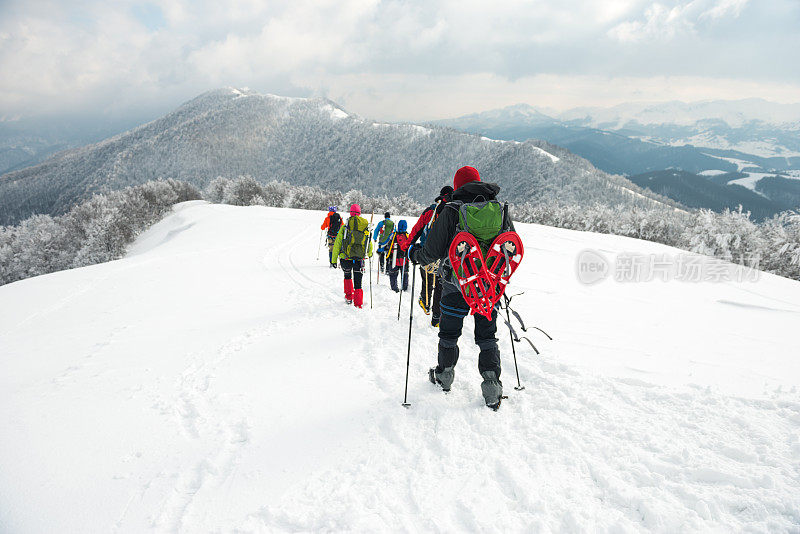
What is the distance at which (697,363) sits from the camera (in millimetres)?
5312

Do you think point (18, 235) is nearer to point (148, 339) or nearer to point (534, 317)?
point (148, 339)

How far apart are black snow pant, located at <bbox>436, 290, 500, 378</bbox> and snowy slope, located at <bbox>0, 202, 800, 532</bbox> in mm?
582

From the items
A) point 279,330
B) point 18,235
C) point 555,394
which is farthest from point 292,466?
point 18,235

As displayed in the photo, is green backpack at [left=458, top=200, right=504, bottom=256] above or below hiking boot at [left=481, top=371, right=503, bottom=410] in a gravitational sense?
above

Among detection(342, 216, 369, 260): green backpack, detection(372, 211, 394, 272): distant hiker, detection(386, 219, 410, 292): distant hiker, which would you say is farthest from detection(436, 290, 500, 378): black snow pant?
detection(372, 211, 394, 272): distant hiker

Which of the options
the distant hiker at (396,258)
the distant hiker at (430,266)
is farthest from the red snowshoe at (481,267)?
the distant hiker at (396,258)

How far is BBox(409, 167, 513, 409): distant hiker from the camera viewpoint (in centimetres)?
410

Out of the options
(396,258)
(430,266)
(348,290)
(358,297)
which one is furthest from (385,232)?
(430,266)

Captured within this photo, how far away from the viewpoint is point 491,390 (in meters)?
4.18

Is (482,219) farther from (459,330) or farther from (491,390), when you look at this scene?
(491,390)

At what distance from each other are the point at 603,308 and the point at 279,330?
740 cm

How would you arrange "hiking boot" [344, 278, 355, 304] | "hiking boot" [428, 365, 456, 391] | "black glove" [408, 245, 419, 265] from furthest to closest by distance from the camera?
"hiking boot" [344, 278, 355, 304] → "black glove" [408, 245, 419, 265] → "hiking boot" [428, 365, 456, 391]

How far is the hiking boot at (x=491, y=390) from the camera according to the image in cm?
419

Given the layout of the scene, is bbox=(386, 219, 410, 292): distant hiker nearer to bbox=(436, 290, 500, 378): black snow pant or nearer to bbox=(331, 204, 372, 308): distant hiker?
bbox=(331, 204, 372, 308): distant hiker
